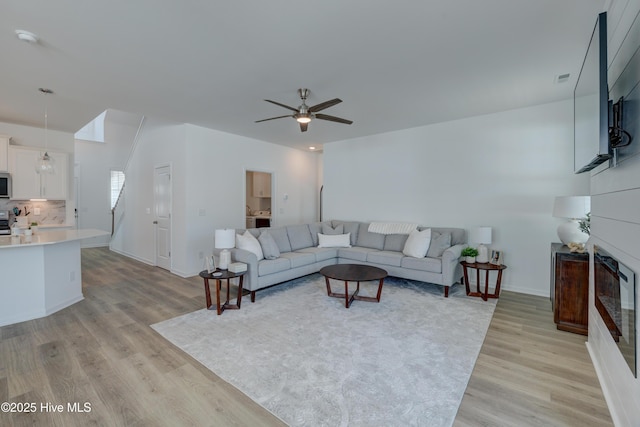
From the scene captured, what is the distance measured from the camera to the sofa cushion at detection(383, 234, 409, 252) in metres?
4.98

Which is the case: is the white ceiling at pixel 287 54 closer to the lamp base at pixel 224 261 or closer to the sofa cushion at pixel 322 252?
the lamp base at pixel 224 261

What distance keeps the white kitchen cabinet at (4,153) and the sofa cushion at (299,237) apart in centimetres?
460

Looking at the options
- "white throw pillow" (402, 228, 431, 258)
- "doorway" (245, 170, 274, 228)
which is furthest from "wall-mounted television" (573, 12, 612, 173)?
"doorway" (245, 170, 274, 228)

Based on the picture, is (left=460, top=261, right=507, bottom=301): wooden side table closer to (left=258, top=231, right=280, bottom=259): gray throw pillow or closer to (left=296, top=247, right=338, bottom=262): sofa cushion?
(left=296, top=247, right=338, bottom=262): sofa cushion

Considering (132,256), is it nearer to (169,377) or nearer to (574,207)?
(169,377)

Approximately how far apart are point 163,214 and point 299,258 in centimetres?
303

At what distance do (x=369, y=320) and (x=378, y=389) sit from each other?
120cm

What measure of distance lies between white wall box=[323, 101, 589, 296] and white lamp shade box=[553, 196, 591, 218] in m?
0.81

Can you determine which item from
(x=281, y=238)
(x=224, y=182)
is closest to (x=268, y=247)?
(x=281, y=238)

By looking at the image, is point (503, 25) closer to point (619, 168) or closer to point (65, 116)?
point (619, 168)

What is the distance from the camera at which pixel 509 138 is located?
4.28 metres

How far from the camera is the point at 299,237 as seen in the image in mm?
5285

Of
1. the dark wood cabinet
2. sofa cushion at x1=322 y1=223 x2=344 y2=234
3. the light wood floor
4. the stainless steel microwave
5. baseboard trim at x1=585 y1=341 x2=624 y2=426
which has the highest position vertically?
the stainless steel microwave

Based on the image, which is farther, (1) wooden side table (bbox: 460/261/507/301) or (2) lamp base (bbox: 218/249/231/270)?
(1) wooden side table (bbox: 460/261/507/301)
